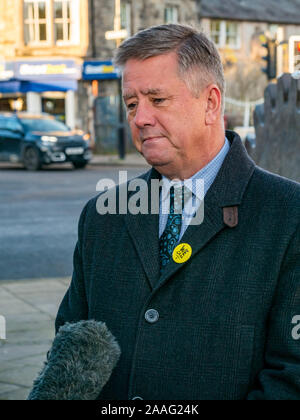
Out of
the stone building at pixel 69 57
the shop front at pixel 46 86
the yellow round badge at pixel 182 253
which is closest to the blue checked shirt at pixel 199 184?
the yellow round badge at pixel 182 253

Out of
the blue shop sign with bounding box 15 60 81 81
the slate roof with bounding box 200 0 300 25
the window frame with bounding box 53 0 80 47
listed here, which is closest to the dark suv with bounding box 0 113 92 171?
the blue shop sign with bounding box 15 60 81 81

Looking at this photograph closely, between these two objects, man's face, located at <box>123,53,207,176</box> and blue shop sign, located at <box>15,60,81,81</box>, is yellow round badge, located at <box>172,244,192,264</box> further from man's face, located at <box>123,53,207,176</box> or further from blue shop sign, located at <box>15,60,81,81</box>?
blue shop sign, located at <box>15,60,81,81</box>

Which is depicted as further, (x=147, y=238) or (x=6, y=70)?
(x=6, y=70)

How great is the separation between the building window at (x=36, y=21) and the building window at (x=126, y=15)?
319 centimetres

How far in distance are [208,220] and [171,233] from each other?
0.49 feet

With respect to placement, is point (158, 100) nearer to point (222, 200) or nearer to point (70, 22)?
point (222, 200)

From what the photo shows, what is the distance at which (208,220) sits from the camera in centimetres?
221

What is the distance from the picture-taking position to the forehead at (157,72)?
2182 millimetres

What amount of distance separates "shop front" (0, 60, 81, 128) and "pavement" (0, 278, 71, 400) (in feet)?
83.3

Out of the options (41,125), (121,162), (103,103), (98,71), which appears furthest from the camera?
(103,103)

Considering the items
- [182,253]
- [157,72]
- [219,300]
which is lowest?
[219,300]

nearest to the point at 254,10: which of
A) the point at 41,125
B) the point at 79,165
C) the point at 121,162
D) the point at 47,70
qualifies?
the point at 47,70

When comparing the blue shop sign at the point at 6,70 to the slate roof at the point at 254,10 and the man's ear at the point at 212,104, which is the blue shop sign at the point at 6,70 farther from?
the man's ear at the point at 212,104

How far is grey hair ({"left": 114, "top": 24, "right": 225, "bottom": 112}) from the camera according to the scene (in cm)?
218
